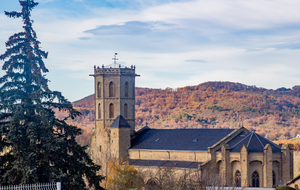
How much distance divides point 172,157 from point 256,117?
122 meters

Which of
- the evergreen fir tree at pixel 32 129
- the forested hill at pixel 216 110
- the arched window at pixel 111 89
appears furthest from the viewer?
the forested hill at pixel 216 110

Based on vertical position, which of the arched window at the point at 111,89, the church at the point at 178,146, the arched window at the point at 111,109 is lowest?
the church at the point at 178,146

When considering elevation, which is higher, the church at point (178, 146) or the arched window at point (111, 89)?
the arched window at point (111, 89)

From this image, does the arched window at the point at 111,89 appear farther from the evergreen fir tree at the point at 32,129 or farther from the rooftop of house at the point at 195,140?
the evergreen fir tree at the point at 32,129

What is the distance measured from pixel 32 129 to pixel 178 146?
27119 mm

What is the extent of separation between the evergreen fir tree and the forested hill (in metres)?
108

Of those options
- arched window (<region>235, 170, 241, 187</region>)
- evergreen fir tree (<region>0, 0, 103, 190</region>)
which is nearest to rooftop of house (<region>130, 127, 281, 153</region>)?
arched window (<region>235, 170, 241, 187</region>)

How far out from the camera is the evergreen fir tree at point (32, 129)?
3278 cm

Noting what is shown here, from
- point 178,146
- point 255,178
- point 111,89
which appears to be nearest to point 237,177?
point 255,178

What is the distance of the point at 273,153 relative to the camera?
169ft

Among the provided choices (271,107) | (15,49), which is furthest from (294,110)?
(15,49)

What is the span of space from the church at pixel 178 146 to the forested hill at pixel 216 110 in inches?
3090

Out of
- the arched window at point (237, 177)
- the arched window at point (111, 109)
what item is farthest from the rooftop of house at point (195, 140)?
the arched window at point (111, 109)

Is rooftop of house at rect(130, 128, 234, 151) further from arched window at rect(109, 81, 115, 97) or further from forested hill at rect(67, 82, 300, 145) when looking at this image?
forested hill at rect(67, 82, 300, 145)
